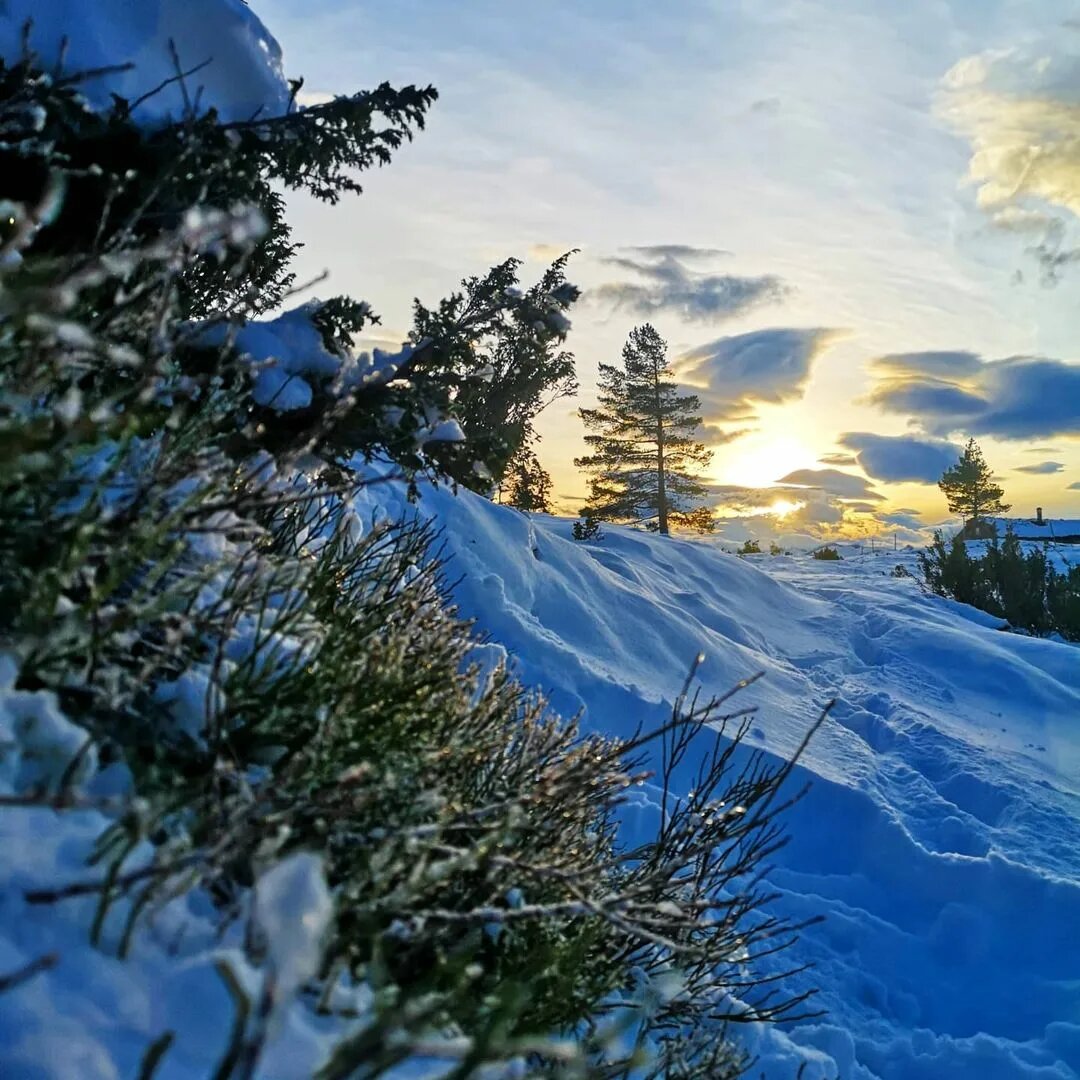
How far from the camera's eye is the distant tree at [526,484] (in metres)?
27.0

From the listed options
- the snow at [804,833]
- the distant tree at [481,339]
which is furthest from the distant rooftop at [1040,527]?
the distant tree at [481,339]

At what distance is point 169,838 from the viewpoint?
1.50m

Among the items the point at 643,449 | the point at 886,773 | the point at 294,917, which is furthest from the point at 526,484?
the point at 294,917

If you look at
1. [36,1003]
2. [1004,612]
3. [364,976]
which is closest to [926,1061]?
[364,976]

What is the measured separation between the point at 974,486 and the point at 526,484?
2687cm

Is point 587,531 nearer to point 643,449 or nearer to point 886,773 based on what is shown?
point 886,773

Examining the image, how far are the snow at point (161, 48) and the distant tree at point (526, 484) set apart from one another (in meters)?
21.8

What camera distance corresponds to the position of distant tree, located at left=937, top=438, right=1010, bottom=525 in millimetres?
42031

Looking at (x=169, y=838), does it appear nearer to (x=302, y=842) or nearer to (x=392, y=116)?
(x=302, y=842)

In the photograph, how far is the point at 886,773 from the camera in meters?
8.77

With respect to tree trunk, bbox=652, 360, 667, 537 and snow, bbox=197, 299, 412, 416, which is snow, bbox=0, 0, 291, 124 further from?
tree trunk, bbox=652, 360, 667, 537

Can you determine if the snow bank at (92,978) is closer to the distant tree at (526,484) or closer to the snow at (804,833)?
the snow at (804,833)

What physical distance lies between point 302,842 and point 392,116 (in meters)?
4.24

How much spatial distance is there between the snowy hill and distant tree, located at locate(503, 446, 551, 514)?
41.5 feet
